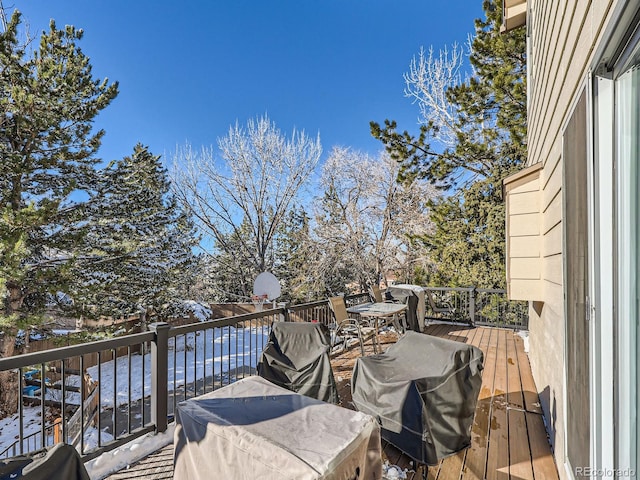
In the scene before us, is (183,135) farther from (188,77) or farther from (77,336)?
(77,336)

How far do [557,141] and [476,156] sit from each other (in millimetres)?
7317

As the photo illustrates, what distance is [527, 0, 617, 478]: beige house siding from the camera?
4.70 feet

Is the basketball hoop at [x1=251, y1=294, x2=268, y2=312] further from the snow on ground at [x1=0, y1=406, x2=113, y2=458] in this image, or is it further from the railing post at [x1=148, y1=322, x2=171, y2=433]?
the railing post at [x1=148, y1=322, x2=171, y2=433]

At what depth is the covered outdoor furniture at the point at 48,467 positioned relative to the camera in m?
1.09

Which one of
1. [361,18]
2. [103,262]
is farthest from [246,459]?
[361,18]

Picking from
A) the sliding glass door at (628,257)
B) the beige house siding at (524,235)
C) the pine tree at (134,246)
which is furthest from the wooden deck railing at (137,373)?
the beige house siding at (524,235)

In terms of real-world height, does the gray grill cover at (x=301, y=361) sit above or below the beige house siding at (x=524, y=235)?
below

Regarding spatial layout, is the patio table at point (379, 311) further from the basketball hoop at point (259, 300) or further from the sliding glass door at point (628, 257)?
the basketball hoop at point (259, 300)

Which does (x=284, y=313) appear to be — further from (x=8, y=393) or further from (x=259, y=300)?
(x=8, y=393)

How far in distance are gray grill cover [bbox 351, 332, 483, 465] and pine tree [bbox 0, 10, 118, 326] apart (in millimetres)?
7882

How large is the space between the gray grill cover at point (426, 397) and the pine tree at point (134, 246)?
30.4 feet

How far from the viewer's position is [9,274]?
6832 millimetres

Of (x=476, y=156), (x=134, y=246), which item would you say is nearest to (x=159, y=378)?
(x=134, y=246)

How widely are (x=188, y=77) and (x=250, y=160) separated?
390 centimetres
